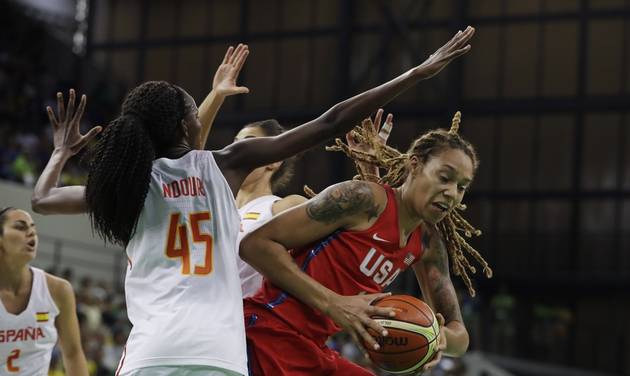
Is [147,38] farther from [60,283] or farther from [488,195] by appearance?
[60,283]

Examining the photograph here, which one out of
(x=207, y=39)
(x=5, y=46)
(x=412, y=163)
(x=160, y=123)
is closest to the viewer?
(x=160, y=123)

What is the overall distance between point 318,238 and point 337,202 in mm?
203

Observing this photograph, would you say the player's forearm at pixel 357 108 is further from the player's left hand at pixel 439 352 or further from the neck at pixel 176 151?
the player's left hand at pixel 439 352

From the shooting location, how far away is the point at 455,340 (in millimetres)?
4930

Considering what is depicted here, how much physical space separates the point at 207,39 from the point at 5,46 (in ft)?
17.2

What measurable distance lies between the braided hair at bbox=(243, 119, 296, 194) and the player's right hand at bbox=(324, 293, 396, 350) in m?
1.78

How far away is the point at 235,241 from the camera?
431 cm

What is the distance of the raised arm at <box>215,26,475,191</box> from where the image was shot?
14.0ft

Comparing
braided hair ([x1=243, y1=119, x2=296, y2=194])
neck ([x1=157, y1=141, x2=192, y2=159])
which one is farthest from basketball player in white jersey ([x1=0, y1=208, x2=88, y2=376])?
neck ([x1=157, y1=141, x2=192, y2=159])

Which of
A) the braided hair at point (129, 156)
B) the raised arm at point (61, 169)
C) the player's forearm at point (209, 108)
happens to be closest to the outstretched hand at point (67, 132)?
the raised arm at point (61, 169)

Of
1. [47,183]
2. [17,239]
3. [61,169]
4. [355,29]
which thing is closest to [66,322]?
[17,239]

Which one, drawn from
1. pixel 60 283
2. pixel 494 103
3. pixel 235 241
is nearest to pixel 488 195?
pixel 494 103

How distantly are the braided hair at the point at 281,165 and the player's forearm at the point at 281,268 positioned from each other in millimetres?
1585

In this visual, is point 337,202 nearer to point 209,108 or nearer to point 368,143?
point 368,143
